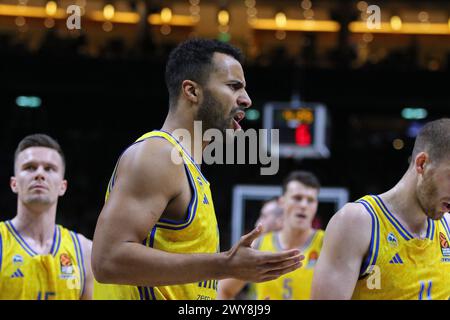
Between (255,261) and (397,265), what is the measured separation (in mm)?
1115

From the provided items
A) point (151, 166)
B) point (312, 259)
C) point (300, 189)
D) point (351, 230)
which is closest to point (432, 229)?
point (351, 230)

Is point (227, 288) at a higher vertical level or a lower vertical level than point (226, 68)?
lower

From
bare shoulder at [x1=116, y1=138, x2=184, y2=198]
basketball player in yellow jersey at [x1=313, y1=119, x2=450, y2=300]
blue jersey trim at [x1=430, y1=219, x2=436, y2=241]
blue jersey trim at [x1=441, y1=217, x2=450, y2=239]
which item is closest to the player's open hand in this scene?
bare shoulder at [x1=116, y1=138, x2=184, y2=198]

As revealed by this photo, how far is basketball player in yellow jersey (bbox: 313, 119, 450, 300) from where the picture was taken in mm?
3154

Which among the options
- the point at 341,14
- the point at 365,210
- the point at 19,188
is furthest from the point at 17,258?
the point at 341,14

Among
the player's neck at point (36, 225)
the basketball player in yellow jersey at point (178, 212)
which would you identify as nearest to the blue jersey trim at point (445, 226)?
the basketball player in yellow jersey at point (178, 212)

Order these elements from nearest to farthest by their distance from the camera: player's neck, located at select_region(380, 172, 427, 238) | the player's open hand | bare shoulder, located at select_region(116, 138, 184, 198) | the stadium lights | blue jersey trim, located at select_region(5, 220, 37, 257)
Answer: the player's open hand, bare shoulder, located at select_region(116, 138, 184, 198), player's neck, located at select_region(380, 172, 427, 238), blue jersey trim, located at select_region(5, 220, 37, 257), the stadium lights

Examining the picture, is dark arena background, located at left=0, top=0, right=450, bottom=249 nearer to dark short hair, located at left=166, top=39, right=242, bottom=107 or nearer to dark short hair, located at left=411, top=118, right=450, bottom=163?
dark short hair, located at left=411, top=118, right=450, bottom=163

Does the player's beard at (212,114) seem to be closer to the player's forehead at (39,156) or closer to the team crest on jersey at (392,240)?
the team crest on jersey at (392,240)

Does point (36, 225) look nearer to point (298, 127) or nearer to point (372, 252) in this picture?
point (372, 252)

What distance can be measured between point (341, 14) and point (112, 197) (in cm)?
1500

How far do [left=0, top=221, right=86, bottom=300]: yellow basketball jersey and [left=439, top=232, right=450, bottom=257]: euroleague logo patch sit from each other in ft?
7.16

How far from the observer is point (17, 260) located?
4.30 meters

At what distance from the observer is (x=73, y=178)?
1364 centimetres
